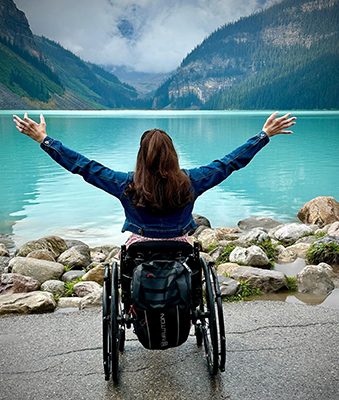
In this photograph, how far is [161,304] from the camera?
118 inches

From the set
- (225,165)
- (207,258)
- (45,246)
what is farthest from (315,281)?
(45,246)

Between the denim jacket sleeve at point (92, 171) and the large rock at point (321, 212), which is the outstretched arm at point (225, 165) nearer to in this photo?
the denim jacket sleeve at point (92, 171)

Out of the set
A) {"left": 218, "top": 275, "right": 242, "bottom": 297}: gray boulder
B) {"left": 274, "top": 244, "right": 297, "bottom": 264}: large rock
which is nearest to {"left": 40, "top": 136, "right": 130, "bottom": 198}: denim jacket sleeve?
{"left": 218, "top": 275, "right": 242, "bottom": 297}: gray boulder

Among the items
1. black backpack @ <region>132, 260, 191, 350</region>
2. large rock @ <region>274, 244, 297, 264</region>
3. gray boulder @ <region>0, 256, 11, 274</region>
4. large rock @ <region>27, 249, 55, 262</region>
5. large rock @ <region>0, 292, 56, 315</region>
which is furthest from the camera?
large rock @ <region>27, 249, 55, 262</region>

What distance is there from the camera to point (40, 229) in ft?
41.7

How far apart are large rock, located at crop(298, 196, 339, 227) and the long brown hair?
9.68m

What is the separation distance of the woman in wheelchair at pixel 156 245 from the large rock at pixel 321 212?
9.30m

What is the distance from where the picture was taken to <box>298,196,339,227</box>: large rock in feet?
39.7

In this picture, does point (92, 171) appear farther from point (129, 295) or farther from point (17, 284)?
point (17, 284)

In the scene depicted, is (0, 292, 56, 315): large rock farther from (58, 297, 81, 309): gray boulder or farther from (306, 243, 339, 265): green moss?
(306, 243, 339, 265): green moss

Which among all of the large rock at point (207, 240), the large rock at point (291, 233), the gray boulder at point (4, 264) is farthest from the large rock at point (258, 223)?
the gray boulder at point (4, 264)

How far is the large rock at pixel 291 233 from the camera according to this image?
31.3ft

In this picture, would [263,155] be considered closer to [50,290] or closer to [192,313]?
[50,290]

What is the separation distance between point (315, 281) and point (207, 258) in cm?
193
